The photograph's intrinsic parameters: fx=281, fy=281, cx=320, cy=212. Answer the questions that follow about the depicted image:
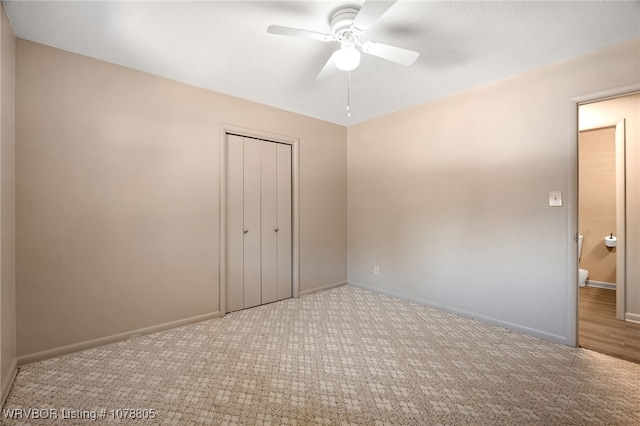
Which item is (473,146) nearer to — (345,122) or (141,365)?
(345,122)

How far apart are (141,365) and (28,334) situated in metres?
0.86

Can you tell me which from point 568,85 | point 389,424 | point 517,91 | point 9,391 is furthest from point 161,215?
point 568,85

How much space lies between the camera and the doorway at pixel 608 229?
2.61m

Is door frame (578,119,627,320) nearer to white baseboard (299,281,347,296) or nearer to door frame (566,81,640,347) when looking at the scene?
door frame (566,81,640,347)

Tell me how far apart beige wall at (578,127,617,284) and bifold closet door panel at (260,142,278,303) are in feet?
14.7

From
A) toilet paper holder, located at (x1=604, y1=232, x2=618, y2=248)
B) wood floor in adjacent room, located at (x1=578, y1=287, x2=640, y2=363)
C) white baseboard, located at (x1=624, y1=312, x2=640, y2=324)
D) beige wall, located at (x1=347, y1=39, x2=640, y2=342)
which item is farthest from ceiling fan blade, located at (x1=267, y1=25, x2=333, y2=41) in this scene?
toilet paper holder, located at (x1=604, y1=232, x2=618, y2=248)

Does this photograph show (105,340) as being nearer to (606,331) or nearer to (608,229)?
(606,331)

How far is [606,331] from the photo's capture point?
2.62m

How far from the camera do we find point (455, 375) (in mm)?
1949

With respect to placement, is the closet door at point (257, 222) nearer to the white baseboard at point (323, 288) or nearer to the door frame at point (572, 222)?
the white baseboard at point (323, 288)

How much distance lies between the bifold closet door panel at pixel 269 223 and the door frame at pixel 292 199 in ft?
0.63

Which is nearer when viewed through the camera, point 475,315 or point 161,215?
point 161,215

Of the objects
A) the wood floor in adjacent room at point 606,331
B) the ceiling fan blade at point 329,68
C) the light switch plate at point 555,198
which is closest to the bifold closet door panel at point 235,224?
the ceiling fan blade at point 329,68

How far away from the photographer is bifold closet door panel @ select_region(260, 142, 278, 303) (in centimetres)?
343
